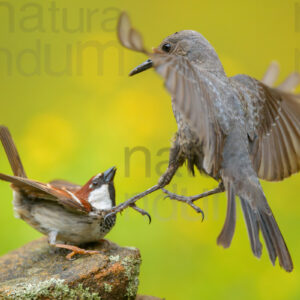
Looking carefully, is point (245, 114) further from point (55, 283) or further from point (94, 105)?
point (94, 105)

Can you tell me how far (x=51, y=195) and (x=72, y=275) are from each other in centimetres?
65

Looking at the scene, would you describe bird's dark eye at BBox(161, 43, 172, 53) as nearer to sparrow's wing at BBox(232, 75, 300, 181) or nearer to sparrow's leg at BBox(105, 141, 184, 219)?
sparrow's wing at BBox(232, 75, 300, 181)

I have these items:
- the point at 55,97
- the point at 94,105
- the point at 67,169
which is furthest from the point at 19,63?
the point at 67,169

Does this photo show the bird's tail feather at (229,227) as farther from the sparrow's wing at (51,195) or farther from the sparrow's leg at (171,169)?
the sparrow's wing at (51,195)

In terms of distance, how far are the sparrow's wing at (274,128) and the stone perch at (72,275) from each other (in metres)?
1.18

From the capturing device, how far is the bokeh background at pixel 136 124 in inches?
228

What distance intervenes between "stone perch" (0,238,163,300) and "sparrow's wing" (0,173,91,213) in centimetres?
35

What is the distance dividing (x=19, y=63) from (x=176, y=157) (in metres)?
4.05

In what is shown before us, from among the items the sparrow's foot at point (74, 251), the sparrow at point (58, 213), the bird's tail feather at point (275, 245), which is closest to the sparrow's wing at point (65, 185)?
the sparrow at point (58, 213)

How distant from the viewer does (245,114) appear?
3973 millimetres

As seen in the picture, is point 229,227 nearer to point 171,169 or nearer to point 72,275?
point 171,169

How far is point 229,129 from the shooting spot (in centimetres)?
376

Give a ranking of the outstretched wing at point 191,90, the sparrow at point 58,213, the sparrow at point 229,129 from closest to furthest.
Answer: the outstretched wing at point 191,90 → the sparrow at point 229,129 → the sparrow at point 58,213

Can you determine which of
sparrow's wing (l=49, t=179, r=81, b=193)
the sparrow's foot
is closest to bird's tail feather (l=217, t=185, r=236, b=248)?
the sparrow's foot
